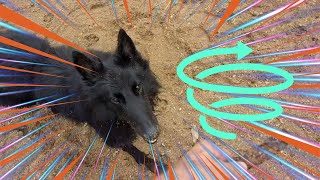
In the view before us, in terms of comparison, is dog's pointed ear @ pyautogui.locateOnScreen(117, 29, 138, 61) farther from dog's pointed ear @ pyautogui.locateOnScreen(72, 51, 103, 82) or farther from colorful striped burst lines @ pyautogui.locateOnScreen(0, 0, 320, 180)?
colorful striped burst lines @ pyautogui.locateOnScreen(0, 0, 320, 180)

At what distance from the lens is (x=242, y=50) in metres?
5.25

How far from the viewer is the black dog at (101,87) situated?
337 centimetres

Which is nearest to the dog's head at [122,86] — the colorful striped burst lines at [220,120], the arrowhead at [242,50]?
the colorful striped burst lines at [220,120]

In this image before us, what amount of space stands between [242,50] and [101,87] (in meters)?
3.34

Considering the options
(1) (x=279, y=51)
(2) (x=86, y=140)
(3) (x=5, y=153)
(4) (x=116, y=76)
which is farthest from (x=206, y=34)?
(3) (x=5, y=153)

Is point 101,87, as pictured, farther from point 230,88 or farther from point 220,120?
point 230,88

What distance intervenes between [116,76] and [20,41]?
223cm

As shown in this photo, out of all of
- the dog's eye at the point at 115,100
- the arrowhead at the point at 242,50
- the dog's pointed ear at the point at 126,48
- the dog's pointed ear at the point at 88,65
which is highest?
the arrowhead at the point at 242,50

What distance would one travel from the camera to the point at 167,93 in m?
4.87

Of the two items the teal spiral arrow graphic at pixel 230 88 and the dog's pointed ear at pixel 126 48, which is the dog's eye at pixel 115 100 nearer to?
the dog's pointed ear at pixel 126 48

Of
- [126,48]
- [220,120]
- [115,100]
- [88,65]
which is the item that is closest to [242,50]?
[220,120]

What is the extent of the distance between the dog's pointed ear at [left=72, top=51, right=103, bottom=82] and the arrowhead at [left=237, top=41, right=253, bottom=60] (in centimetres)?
320

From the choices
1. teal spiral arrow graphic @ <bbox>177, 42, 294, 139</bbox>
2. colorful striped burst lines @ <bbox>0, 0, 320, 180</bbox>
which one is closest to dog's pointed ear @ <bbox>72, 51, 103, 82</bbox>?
colorful striped burst lines @ <bbox>0, 0, 320, 180</bbox>

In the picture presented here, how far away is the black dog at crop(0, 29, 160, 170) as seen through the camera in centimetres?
337
